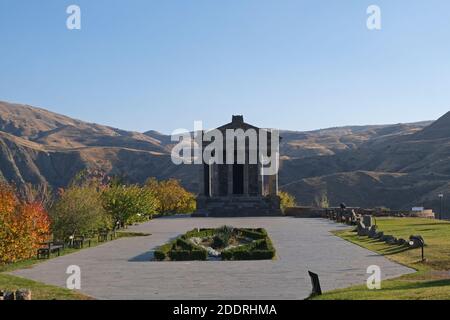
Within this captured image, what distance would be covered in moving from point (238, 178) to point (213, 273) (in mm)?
47617

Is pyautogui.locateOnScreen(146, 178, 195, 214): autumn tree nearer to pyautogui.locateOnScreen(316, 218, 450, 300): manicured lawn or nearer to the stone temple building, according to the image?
the stone temple building

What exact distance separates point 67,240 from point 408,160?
4368 inches

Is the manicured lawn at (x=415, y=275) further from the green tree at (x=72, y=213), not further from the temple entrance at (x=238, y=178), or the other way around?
the temple entrance at (x=238, y=178)

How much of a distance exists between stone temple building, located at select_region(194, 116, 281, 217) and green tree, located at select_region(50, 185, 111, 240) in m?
28.3

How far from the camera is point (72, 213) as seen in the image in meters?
31.6

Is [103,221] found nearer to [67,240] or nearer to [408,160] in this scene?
[67,240]

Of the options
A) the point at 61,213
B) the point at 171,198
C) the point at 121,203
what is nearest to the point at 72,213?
the point at 61,213

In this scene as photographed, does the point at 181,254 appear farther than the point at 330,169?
No

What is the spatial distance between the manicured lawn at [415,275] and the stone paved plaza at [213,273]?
2.50 feet

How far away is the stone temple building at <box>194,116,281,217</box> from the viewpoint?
62.2 m

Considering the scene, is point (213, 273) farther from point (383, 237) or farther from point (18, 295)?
point (383, 237)

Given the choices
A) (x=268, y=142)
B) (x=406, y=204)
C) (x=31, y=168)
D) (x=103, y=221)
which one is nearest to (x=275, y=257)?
(x=103, y=221)

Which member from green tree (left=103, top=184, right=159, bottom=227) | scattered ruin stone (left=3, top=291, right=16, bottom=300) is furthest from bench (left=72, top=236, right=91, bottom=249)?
scattered ruin stone (left=3, top=291, right=16, bottom=300)

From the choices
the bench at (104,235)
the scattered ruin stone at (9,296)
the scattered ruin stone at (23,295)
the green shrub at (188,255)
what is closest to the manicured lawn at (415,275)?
the scattered ruin stone at (23,295)
